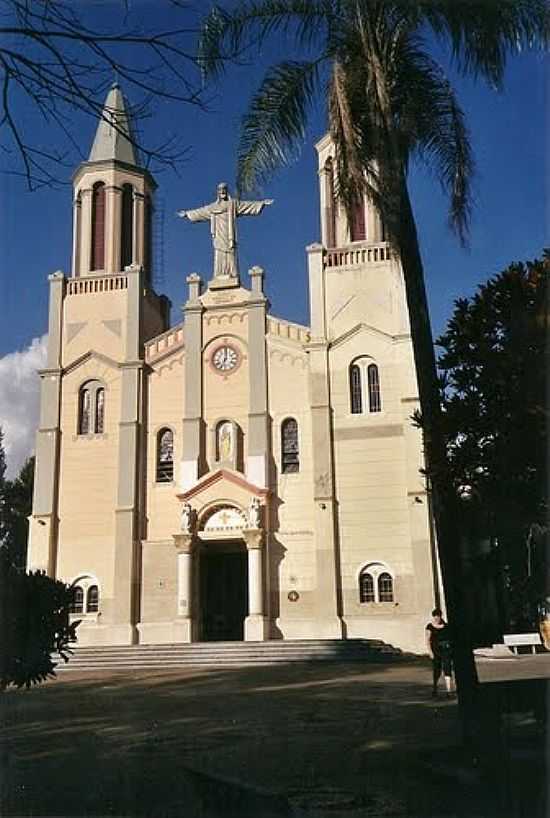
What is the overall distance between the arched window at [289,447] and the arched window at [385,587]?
4310 mm

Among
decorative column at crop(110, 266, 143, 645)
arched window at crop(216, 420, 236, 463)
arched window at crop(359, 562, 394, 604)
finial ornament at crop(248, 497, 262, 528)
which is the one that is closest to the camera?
arched window at crop(359, 562, 394, 604)

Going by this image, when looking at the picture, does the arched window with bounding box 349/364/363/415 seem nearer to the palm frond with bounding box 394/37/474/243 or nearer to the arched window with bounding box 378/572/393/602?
the arched window with bounding box 378/572/393/602

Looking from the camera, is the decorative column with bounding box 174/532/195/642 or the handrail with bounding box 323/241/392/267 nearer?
the decorative column with bounding box 174/532/195/642

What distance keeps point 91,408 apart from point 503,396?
2161 centimetres

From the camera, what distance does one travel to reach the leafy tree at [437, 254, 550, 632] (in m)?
8.63

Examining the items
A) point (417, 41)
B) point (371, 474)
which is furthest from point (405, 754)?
point (371, 474)

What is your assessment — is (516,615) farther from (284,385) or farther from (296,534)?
(284,385)

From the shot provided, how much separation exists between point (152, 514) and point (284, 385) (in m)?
6.04

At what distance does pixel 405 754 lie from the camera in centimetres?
804

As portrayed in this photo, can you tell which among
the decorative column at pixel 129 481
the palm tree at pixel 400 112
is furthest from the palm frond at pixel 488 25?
the decorative column at pixel 129 481

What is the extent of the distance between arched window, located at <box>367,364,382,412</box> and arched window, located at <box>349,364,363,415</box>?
315mm

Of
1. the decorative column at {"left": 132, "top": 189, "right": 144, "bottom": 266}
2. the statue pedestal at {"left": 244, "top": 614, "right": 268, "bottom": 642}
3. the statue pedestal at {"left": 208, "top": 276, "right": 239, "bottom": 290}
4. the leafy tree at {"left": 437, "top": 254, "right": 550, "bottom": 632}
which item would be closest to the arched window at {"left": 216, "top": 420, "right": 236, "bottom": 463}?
the statue pedestal at {"left": 208, "top": 276, "right": 239, "bottom": 290}

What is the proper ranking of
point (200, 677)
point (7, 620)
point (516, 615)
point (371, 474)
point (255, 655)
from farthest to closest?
1. point (516, 615)
2. point (371, 474)
3. point (255, 655)
4. point (200, 677)
5. point (7, 620)

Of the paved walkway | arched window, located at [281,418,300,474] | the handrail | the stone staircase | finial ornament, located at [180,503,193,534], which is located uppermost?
the handrail
